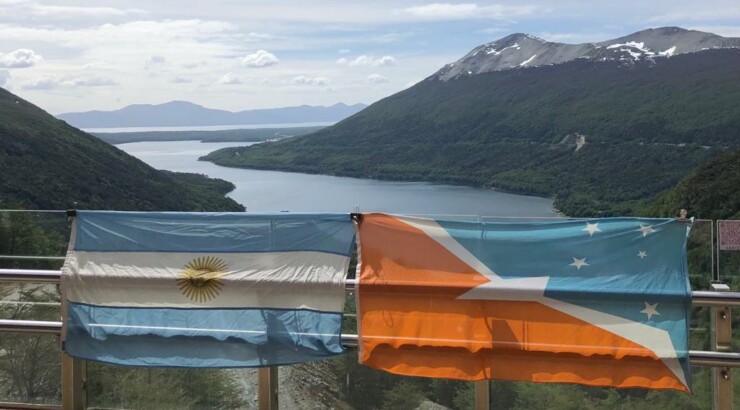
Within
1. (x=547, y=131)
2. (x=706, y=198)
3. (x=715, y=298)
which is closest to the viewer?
(x=715, y=298)

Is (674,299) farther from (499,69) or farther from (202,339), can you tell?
(499,69)

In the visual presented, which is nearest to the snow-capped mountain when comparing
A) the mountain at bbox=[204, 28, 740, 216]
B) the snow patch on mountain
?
the snow patch on mountain

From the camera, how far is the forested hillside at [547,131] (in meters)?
87.6

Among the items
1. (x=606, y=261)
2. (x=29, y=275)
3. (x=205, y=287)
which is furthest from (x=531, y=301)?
(x=29, y=275)

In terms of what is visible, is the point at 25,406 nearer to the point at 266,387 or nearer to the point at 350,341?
the point at 266,387

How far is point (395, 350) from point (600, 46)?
590ft

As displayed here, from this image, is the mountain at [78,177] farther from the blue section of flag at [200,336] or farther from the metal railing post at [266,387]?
the metal railing post at [266,387]

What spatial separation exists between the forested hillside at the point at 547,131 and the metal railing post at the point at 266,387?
56.5 m

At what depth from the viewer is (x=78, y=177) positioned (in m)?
52.2

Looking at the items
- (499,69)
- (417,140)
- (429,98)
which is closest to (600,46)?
(499,69)

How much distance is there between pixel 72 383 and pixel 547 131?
426ft

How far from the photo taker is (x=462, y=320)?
3.35 m

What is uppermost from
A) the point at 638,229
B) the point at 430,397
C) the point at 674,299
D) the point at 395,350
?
the point at 638,229

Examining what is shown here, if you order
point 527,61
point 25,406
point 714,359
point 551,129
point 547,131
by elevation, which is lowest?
point 25,406
